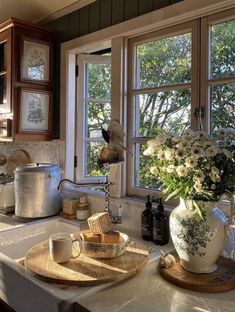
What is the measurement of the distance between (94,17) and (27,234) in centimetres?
135

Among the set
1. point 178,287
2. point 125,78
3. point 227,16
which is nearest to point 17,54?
point 125,78

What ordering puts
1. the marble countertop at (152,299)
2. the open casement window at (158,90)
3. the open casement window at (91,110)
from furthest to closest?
the open casement window at (91,110) < the open casement window at (158,90) < the marble countertop at (152,299)

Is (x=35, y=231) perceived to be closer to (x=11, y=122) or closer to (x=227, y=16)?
(x=11, y=122)

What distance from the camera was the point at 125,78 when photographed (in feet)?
5.71

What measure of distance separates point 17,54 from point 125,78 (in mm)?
754

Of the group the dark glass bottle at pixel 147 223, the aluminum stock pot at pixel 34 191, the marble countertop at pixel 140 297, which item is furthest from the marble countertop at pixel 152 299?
the aluminum stock pot at pixel 34 191

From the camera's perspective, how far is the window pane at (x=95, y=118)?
212 cm

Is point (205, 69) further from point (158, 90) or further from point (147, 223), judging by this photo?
point (147, 223)

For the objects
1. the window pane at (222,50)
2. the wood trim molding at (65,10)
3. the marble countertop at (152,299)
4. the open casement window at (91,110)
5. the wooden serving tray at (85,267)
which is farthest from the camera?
the open casement window at (91,110)

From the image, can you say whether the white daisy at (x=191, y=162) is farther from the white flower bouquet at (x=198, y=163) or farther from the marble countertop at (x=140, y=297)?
the marble countertop at (x=140, y=297)

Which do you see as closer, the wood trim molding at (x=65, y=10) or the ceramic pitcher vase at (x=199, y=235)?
the ceramic pitcher vase at (x=199, y=235)

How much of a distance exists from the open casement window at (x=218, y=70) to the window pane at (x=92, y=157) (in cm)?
88

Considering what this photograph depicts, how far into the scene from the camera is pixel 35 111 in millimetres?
2064

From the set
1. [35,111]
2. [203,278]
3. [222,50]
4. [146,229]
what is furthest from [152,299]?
[35,111]
